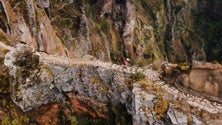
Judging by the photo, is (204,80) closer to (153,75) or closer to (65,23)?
(153,75)

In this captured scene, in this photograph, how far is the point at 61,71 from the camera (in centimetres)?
3303

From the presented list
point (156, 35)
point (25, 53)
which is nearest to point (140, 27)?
point (156, 35)

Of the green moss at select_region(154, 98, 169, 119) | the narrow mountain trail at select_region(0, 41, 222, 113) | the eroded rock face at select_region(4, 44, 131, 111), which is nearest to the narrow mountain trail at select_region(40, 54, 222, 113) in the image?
the narrow mountain trail at select_region(0, 41, 222, 113)

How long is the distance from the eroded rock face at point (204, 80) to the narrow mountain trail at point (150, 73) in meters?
0.64

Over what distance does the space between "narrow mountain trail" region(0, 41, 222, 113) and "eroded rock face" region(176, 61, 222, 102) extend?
64 centimetres

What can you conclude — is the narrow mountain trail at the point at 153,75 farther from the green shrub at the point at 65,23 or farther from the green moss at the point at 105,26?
the green moss at the point at 105,26

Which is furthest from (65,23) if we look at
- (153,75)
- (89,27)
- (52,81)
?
(153,75)

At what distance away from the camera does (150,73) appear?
3030 cm

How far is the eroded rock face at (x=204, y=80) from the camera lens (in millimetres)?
25503

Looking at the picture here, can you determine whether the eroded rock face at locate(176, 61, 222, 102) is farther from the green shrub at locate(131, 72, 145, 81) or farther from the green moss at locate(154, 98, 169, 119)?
the green shrub at locate(131, 72, 145, 81)

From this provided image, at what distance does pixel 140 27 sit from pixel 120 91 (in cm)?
14081

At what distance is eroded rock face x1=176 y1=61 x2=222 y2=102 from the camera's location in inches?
1004

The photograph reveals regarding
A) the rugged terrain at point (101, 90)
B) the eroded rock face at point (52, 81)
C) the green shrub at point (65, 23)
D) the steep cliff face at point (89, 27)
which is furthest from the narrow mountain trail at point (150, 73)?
the green shrub at point (65, 23)

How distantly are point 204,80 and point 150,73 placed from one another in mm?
5670
